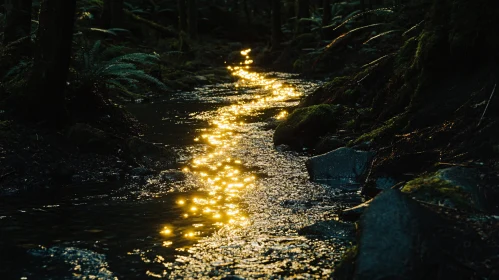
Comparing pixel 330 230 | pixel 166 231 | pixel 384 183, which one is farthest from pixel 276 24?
pixel 330 230

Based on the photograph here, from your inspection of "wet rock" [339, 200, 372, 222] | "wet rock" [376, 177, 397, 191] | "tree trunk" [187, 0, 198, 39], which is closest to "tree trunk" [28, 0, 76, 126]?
"wet rock" [376, 177, 397, 191]

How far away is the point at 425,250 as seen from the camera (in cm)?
404

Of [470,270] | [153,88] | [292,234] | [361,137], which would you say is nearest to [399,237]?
[470,270]

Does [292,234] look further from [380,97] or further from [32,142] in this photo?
[380,97]

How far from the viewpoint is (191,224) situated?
596 centimetres

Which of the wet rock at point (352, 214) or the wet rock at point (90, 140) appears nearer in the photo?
the wet rock at point (352, 214)

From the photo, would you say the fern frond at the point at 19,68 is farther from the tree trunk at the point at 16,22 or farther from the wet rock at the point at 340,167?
the wet rock at the point at 340,167

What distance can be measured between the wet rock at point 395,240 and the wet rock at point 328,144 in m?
5.02

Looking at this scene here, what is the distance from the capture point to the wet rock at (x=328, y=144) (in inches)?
372

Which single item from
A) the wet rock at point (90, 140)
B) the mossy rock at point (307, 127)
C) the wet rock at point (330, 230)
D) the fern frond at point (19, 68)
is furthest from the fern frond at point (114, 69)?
the wet rock at point (330, 230)

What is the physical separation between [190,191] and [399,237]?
3.50m

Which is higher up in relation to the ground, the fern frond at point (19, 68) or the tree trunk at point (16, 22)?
the tree trunk at point (16, 22)

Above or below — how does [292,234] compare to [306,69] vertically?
below

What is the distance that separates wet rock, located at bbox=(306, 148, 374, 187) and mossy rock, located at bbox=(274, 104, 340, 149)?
1903mm
